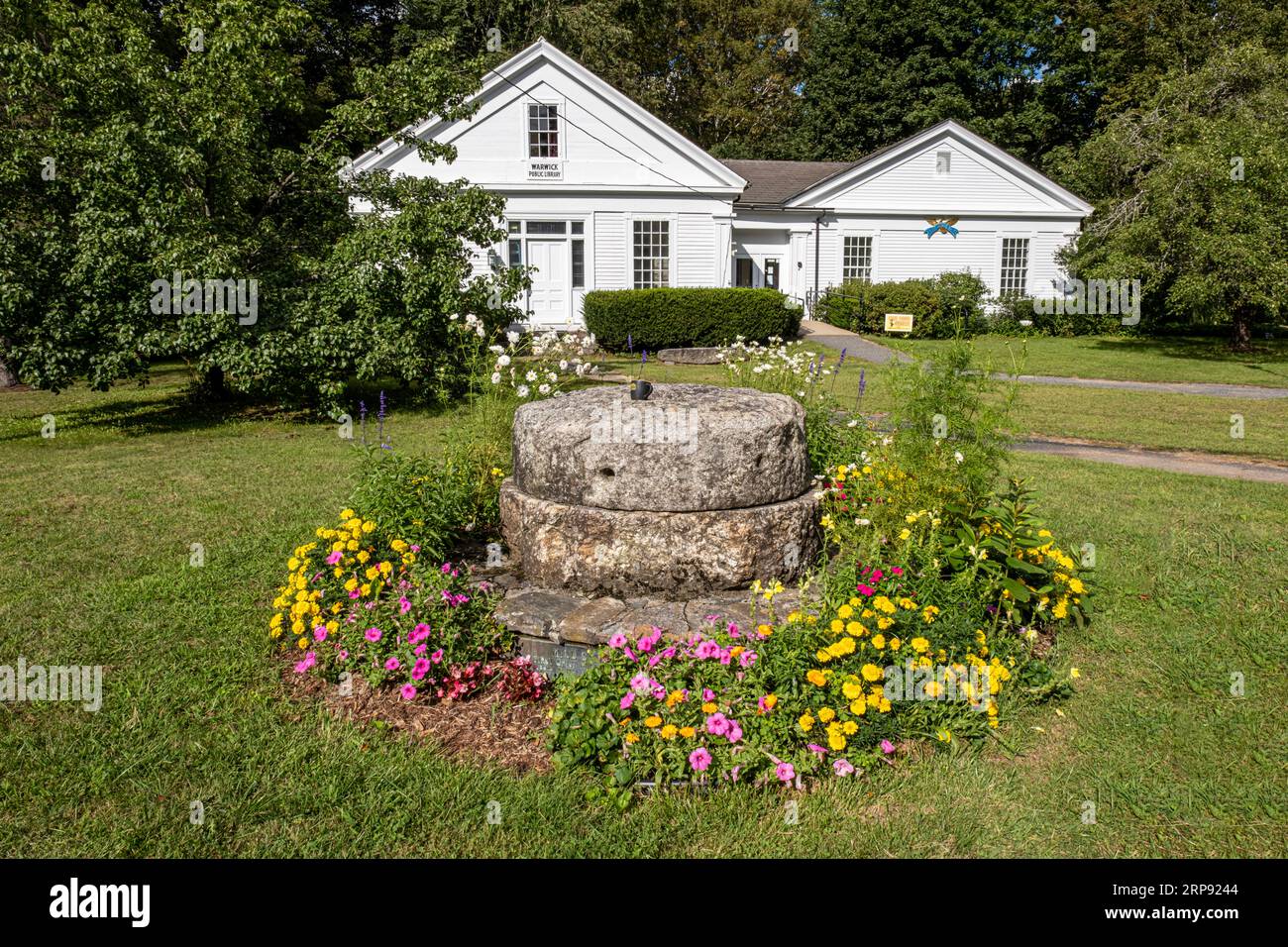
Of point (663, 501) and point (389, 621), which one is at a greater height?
point (663, 501)

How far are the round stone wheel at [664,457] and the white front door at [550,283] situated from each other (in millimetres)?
16766

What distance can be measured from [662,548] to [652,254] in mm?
17909

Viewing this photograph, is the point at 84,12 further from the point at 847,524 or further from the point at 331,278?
the point at 847,524

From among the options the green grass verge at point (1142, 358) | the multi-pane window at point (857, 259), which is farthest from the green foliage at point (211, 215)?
the multi-pane window at point (857, 259)

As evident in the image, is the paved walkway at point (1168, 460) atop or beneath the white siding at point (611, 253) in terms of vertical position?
beneath

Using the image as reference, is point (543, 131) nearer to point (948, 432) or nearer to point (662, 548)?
point (948, 432)

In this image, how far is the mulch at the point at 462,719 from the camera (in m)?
3.68

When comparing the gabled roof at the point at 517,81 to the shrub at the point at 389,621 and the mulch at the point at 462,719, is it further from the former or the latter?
the mulch at the point at 462,719

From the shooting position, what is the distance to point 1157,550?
19.3 feet

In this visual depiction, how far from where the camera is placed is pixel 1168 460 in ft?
29.0

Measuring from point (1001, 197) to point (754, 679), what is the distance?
83.1ft

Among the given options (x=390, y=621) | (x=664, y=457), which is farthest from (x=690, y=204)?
(x=390, y=621)

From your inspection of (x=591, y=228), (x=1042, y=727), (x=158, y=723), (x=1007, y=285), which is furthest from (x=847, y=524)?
(x=1007, y=285)

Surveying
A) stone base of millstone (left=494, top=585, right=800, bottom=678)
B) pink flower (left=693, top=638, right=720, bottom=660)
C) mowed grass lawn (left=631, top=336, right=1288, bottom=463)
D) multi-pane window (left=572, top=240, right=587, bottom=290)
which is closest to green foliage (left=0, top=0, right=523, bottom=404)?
mowed grass lawn (left=631, top=336, right=1288, bottom=463)
